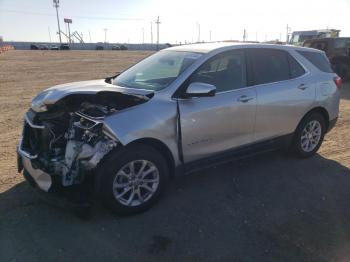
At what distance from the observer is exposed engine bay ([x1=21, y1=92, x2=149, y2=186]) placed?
354cm

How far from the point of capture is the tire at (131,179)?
3.54m

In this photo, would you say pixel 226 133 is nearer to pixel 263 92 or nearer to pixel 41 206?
pixel 263 92

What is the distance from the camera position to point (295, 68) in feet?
17.1

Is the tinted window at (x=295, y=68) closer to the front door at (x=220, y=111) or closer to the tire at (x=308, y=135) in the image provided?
the tire at (x=308, y=135)

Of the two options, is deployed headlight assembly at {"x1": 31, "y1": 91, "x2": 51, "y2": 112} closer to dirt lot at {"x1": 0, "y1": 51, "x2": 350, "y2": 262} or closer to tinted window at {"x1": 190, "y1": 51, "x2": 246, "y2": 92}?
dirt lot at {"x1": 0, "y1": 51, "x2": 350, "y2": 262}

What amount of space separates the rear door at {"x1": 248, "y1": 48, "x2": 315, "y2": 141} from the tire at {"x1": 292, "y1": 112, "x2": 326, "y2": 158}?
191 mm

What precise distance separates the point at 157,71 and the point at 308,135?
2664 millimetres

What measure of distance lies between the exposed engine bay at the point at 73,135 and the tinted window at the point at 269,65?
1789 mm

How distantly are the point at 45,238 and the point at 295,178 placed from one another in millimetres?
3325

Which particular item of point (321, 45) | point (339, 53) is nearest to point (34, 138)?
point (339, 53)

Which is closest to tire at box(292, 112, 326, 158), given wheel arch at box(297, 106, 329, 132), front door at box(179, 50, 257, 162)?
wheel arch at box(297, 106, 329, 132)

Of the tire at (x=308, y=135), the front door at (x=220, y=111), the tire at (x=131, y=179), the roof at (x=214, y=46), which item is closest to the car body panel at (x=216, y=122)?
the front door at (x=220, y=111)

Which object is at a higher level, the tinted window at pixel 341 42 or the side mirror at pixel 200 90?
the tinted window at pixel 341 42

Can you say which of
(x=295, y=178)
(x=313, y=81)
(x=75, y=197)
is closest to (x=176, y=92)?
(x=75, y=197)
